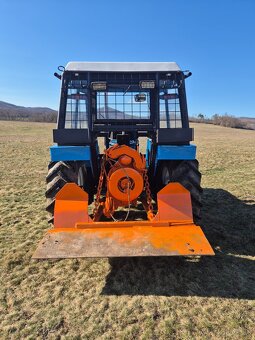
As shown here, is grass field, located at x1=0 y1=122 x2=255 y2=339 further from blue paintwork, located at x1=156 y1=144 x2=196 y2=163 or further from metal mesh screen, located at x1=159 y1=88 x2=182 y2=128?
metal mesh screen, located at x1=159 y1=88 x2=182 y2=128

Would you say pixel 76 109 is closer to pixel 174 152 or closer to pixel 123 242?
pixel 174 152

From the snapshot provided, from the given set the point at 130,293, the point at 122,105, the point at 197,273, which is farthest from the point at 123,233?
the point at 122,105

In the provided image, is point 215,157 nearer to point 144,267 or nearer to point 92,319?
point 144,267

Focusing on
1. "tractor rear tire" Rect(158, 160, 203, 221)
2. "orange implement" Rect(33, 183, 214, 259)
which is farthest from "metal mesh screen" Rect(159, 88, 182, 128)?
"orange implement" Rect(33, 183, 214, 259)

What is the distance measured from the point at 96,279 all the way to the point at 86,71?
9.57ft

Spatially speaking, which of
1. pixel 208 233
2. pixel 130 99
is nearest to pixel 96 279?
pixel 208 233

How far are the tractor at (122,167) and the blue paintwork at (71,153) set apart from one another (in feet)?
0.05

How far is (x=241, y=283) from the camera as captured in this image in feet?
11.6

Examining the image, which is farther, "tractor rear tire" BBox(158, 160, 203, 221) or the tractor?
"tractor rear tire" BBox(158, 160, 203, 221)

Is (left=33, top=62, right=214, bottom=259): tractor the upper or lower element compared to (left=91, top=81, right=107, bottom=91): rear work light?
lower

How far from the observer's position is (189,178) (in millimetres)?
4727

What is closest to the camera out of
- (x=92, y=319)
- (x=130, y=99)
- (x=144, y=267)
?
(x=92, y=319)

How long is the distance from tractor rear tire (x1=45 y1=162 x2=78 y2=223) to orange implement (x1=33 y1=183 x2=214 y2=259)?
1.83 feet

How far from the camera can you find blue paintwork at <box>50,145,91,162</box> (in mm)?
4492
